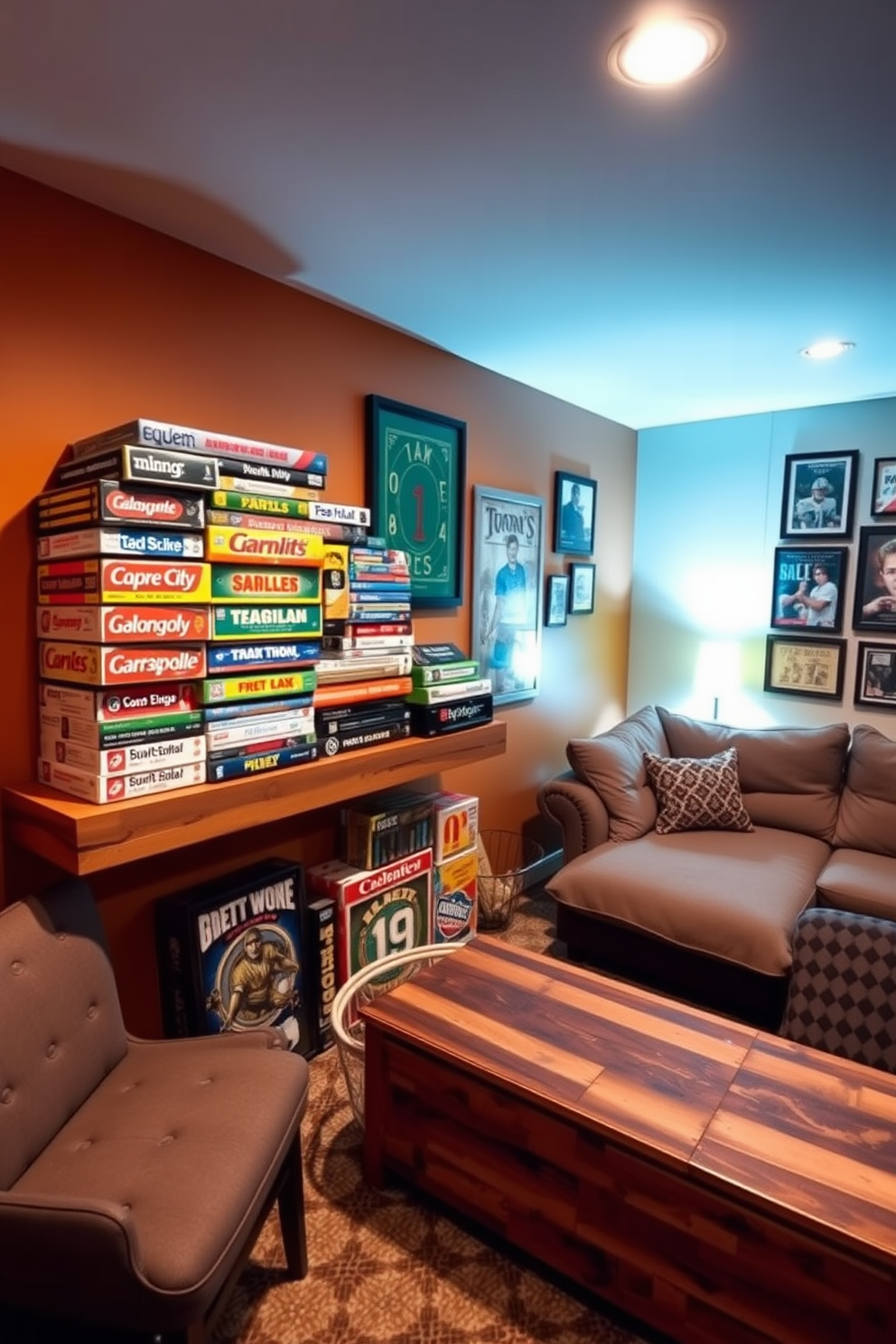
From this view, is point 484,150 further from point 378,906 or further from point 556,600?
point 556,600

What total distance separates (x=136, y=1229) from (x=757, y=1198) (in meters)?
1.06

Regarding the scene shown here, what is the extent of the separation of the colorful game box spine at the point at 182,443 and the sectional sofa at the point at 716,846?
1835 mm

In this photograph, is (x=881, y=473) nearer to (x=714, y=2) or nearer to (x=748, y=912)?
(x=748, y=912)

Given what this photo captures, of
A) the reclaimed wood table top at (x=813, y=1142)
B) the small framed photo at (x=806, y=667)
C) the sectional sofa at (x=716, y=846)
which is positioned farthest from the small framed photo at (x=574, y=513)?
the reclaimed wood table top at (x=813, y=1142)

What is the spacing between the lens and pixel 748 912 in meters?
2.48

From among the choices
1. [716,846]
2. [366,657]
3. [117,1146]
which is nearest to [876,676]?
[716,846]

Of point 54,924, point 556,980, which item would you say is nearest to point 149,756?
point 54,924

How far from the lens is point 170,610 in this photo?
1.68m

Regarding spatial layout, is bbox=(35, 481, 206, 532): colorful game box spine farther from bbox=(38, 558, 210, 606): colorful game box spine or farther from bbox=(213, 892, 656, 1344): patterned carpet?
bbox=(213, 892, 656, 1344): patterned carpet

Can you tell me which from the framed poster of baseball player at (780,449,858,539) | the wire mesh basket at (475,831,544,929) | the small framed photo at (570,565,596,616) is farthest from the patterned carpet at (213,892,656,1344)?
the framed poster of baseball player at (780,449,858,539)

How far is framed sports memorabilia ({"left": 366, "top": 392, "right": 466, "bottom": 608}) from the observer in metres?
2.58

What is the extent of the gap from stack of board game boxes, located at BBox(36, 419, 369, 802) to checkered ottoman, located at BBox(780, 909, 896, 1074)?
4.98ft

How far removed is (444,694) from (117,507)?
4.01 feet

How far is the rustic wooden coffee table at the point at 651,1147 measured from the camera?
4.21 feet
